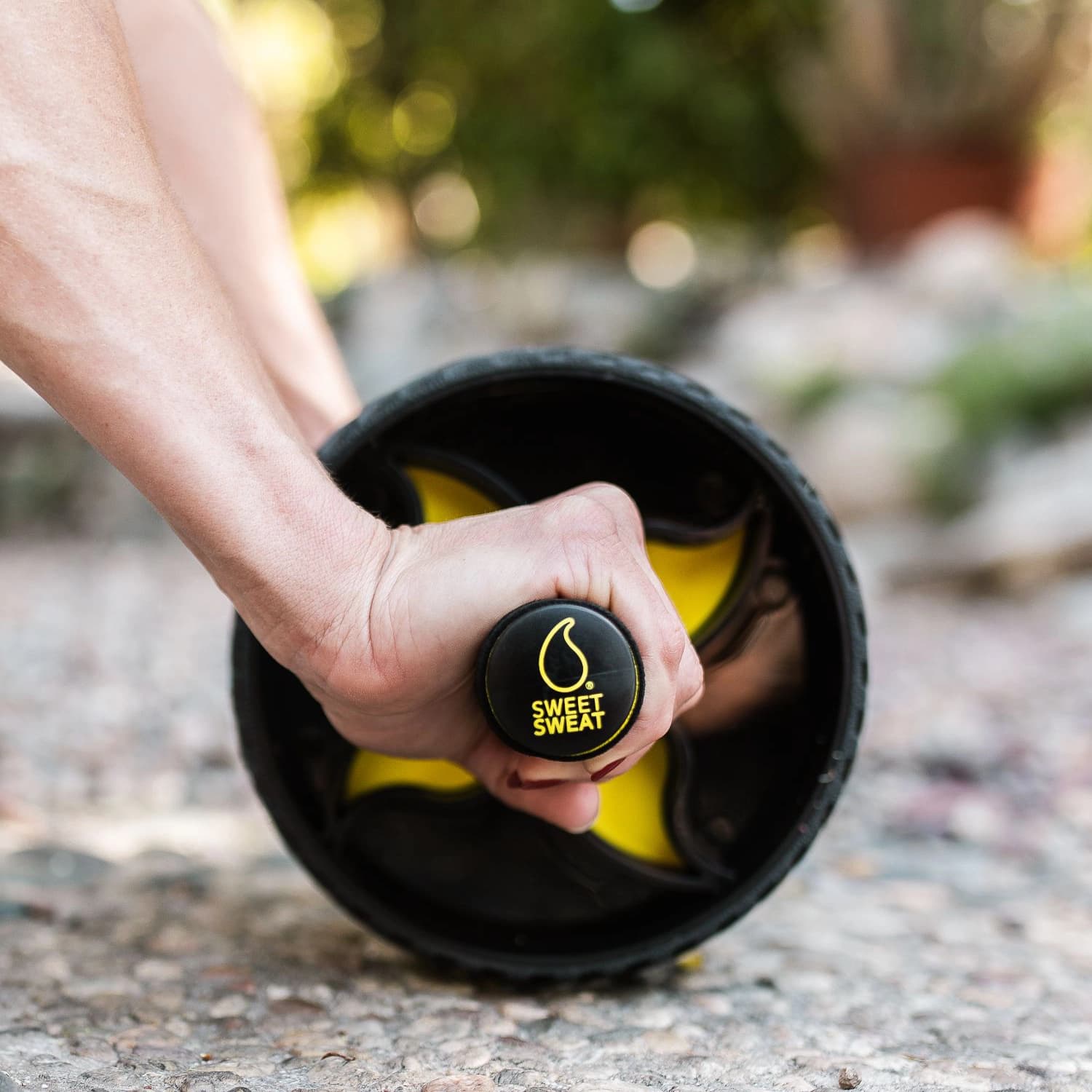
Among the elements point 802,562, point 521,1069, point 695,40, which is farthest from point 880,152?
point 521,1069

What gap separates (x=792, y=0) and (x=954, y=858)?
647 centimetres

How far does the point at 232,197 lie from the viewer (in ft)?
5.44

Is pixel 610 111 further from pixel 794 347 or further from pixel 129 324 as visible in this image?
pixel 129 324

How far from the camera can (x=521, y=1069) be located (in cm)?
106

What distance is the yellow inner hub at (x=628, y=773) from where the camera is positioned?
4.20 feet

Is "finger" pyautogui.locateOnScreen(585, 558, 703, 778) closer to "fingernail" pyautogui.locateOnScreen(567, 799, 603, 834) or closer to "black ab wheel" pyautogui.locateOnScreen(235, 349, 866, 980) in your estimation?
"fingernail" pyautogui.locateOnScreen(567, 799, 603, 834)

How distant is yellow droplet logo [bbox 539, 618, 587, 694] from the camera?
1004 millimetres

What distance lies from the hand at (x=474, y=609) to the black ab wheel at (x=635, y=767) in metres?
0.16

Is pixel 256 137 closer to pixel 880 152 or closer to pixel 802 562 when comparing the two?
pixel 802 562

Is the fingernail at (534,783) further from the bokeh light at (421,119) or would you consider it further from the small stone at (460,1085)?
the bokeh light at (421,119)

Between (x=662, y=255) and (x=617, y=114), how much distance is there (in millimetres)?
1618

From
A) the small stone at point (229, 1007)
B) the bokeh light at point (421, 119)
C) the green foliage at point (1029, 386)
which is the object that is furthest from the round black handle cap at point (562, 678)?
the bokeh light at point (421, 119)

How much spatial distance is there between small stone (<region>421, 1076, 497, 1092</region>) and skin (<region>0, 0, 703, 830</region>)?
244 mm

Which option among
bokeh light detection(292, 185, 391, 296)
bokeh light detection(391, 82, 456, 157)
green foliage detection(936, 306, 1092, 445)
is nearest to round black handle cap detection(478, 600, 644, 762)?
green foliage detection(936, 306, 1092, 445)
